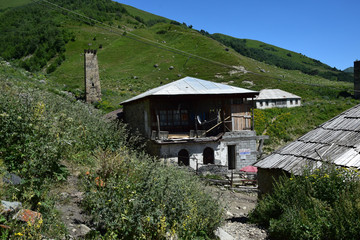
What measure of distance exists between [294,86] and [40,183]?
58661mm

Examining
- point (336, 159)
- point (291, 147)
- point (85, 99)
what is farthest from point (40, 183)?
point (85, 99)

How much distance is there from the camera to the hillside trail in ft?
17.2

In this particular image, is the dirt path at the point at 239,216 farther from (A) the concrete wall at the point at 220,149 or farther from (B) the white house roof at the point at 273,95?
(B) the white house roof at the point at 273,95

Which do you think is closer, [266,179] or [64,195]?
[64,195]

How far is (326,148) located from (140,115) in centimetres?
1412

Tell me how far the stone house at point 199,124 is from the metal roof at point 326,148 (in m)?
7.55

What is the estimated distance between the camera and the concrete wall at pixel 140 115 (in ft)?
62.6

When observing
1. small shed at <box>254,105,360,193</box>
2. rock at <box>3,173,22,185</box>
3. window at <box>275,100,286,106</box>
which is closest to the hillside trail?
rock at <box>3,173,22,185</box>

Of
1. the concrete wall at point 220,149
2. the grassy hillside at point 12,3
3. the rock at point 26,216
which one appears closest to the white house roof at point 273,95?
the concrete wall at point 220,149

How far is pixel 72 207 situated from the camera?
19.7ft

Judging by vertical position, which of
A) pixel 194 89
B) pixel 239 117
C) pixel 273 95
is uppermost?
pixel 273 95

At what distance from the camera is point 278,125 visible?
35.8 m

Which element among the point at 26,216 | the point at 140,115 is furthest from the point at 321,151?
the point at 140,115

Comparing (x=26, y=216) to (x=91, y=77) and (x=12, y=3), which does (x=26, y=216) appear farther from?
(x=12, y=3)
